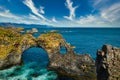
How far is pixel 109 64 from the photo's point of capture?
3584cm

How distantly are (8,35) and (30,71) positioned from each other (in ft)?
58.5

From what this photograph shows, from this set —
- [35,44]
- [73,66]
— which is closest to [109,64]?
[73,66]

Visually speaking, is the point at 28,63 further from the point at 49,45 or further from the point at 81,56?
the point at 81,56

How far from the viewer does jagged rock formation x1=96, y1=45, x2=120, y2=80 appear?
35.1m

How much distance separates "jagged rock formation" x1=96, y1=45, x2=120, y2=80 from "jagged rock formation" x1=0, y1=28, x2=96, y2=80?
18.9 m

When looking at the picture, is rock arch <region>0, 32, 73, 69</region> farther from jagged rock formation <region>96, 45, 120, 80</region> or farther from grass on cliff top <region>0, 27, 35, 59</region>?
jagged rock formation <region>96, 45, 120, 80</region>

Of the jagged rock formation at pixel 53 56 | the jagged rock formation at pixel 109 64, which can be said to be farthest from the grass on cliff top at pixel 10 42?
the jagged rock formation at pixel 109 64

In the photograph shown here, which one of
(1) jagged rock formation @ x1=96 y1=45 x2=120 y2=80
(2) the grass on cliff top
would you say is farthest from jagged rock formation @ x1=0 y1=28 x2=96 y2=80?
(1) jagged rock formation @ x1=96 y1=45 x2=120 y2=80

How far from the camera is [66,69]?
203 feet

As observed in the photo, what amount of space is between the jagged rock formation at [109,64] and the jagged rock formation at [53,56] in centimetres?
1891

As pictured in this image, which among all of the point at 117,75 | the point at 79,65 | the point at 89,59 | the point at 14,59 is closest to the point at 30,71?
the point at 14,59

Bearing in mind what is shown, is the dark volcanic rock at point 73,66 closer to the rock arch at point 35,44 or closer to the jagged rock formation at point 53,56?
the jagged rock formation at point 53,56

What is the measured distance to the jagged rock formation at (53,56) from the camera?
60.5 meters

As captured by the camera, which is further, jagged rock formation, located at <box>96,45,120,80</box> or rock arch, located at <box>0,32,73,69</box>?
rock arch, located at <box>0,32,73,69</box>
